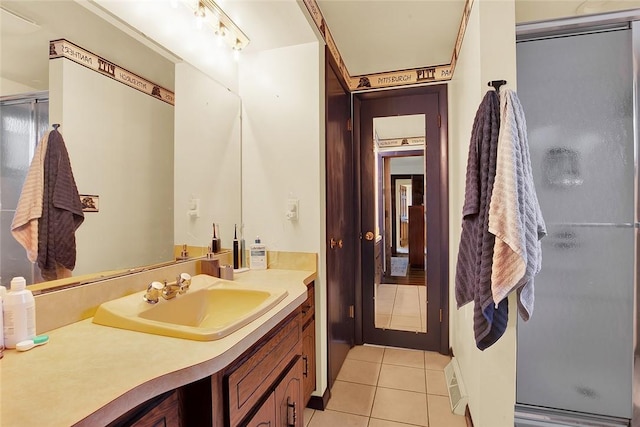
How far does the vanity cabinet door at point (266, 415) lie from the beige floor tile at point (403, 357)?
161 cm

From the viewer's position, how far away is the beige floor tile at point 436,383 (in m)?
1.98

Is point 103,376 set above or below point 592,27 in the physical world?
below

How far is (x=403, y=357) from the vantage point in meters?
2.46

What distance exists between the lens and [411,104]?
101 inches

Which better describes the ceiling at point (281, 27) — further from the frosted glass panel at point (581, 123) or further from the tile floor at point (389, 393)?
the tile floor at point (389, 393)

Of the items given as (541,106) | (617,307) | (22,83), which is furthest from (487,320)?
(22,83)

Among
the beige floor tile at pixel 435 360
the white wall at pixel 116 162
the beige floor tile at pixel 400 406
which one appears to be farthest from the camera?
the beige floor tile at pixel 435 360

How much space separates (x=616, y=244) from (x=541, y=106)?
84cm

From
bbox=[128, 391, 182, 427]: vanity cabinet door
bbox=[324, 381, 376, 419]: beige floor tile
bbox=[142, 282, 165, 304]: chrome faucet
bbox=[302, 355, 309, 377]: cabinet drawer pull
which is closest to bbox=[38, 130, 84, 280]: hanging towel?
bbox=[142, 282, 165, 304]: chrome faucet

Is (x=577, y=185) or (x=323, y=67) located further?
(x=323, y=67)

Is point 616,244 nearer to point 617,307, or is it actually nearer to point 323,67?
point 617,307

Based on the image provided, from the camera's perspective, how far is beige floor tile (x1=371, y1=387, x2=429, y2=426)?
5.66ft

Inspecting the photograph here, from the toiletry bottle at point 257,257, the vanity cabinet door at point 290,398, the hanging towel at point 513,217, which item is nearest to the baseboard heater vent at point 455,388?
the hanging towel at point 513,217

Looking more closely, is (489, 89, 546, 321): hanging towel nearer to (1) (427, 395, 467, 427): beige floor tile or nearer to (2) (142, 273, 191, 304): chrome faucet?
(1) (427, 395, 467, 427): beige floor tile
